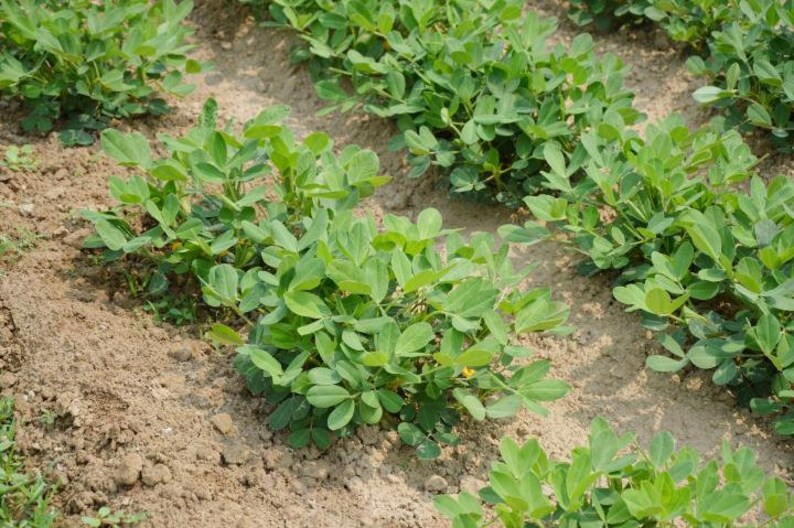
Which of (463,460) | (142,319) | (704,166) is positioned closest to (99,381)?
(142,319)

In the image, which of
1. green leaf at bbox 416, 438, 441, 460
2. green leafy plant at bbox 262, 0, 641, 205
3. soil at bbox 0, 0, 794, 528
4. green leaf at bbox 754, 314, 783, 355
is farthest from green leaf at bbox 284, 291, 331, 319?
green leaf at bbox 754, 314, 783, 355

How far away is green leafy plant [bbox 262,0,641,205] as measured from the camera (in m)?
3.81

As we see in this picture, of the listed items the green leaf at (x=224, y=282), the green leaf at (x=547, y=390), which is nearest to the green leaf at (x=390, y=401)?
the green leaf at (x=547, y=390)

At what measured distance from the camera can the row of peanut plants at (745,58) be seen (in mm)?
3889

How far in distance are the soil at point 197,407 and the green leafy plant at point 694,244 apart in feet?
0.55

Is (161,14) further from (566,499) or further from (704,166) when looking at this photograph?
(566,499)

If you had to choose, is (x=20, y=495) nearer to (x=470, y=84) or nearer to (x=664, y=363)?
(x=664, y=363)

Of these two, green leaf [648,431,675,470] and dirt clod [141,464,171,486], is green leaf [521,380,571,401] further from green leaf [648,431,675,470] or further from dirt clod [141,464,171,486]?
dirt clod [141,464,171,486]

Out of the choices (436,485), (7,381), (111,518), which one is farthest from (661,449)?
(7,381)

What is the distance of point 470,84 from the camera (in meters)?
3.80

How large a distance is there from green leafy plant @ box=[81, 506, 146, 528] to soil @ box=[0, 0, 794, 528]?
2cm

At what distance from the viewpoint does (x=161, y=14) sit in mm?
4281

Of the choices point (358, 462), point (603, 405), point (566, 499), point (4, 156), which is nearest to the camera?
point (566, 499)

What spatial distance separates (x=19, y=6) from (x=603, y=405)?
2.72 metres
